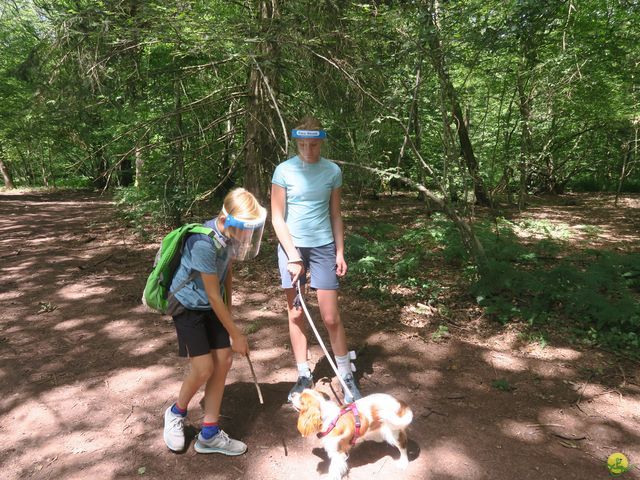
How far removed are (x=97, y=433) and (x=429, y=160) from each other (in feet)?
29.0

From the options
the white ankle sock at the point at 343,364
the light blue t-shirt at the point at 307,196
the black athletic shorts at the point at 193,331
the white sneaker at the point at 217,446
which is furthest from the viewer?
the white ankle sock at the point at 343,364

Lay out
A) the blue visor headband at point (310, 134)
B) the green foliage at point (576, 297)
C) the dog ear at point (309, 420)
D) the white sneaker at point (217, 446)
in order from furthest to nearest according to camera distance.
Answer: the green foliage at point (576, 297), the blue visor headband at point (310, 134), the white sneaker at point (217, 446), the dog ear at point (309, 420)

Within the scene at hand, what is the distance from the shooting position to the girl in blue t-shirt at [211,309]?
230 centimetres

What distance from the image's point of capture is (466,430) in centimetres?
285

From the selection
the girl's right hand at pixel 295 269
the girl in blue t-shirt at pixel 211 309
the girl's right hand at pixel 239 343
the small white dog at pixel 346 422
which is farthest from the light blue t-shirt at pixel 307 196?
the small white dog at pixel 346 422

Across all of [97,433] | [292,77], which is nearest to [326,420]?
[97,433]

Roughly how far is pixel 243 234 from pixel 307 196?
0.76 m

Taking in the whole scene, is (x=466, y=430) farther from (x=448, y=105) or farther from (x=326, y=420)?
(x=448, y=105)

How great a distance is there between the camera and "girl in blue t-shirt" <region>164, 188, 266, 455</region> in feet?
7.55

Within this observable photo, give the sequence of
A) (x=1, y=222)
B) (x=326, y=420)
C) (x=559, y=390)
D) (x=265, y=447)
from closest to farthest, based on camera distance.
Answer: (x=326, y=420)
(x=265, y=447)
(x=559, y=390)
(x=1, y=222)

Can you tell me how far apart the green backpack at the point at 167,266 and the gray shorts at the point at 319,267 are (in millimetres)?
734

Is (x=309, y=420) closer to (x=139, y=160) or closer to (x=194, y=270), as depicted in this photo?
(x=194, y=270)

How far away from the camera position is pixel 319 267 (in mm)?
2979

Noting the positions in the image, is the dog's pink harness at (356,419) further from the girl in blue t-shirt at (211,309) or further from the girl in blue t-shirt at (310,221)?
the girl in blue t-shirt at (211,309)
